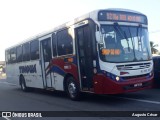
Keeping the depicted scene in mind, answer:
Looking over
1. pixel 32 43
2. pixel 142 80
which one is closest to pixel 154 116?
pixel 142 80

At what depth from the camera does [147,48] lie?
37.6 ft

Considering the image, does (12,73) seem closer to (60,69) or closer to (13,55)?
(13,55)

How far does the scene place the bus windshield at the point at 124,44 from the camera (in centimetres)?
1046

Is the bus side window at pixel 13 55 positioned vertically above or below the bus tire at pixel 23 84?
above

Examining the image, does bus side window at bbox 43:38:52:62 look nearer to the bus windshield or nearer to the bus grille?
the bus windshield

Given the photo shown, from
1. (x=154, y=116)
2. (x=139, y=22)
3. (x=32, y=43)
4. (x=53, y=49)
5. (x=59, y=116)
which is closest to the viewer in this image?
(x=154, y=116)

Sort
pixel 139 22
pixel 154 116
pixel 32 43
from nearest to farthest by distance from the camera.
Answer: pixel 154 116 → pixel 139 22 → pixel 32 43

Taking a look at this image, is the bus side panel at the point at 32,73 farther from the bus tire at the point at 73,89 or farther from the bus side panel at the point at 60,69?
the bus tire at the point at 73,89

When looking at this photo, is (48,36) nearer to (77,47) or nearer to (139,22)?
(77,47)

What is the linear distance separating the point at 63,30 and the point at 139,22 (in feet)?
11.0

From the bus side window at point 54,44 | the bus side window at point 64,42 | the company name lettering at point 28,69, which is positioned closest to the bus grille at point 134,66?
the bus side window at point 64,42

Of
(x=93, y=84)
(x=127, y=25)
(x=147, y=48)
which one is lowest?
(x=93, y=84)

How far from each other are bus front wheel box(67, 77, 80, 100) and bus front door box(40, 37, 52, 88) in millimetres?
2155

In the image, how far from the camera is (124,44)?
1076 cm
